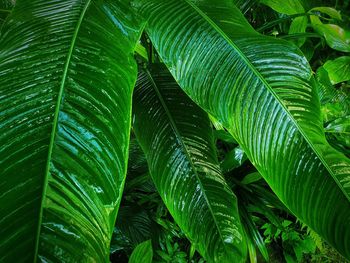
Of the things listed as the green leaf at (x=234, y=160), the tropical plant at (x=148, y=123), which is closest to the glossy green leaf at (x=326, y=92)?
the green leaf at (x=234, y=160)

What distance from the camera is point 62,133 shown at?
1.41ft

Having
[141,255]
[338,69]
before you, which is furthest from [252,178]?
[338,69]

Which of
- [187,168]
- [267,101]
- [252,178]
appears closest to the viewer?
[267,101]

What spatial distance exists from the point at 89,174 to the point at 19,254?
0.41 feet

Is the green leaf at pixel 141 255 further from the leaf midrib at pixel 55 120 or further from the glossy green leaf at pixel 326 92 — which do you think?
the glossy green leaf at pixel 326 92

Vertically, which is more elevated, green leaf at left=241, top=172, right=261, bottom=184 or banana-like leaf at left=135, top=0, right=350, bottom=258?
banana-like leaf at left=135, top=0, right=350, bottom=258

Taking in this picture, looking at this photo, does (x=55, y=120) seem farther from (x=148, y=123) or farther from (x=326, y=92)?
(x=326, y=92)

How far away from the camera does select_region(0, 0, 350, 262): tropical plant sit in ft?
1.29

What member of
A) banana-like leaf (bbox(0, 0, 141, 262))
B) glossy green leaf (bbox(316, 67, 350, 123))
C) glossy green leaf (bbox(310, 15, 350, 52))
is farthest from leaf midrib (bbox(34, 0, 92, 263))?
glossy green leaf (bbox(316, 67, 350, 123))

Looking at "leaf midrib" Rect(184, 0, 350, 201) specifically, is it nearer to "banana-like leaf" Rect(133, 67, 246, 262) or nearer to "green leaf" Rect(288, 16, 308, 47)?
"banana-like leaf" Rect(133, 67, 246, 262)

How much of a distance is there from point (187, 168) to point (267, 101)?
0.25 metres

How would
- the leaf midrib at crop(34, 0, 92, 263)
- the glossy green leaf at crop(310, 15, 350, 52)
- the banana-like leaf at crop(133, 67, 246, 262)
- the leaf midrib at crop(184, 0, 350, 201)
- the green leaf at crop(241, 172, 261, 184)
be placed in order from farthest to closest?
the green leaf at crop(241, 172, 261, 184)
the glossy green leaf at crop(310, 15, 350, 52)
the banana-like leaf at crop(133, 67, 246, 262)
the leaf midrib at crop(184, 0, 350, 201)
the leaf midrib at crop(34, 0, 92, 263)

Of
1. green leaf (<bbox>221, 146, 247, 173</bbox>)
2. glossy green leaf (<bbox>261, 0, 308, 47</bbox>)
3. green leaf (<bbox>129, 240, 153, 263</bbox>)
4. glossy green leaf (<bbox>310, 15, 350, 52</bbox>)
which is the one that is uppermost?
glossy green leaf (<bbox>261, 0, 308, 47</bbox>)

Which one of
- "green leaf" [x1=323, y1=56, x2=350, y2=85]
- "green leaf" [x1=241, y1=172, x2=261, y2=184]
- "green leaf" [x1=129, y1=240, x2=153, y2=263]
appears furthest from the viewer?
"green leaf" [x1=323, y1=56, x2=350, y2=85]
